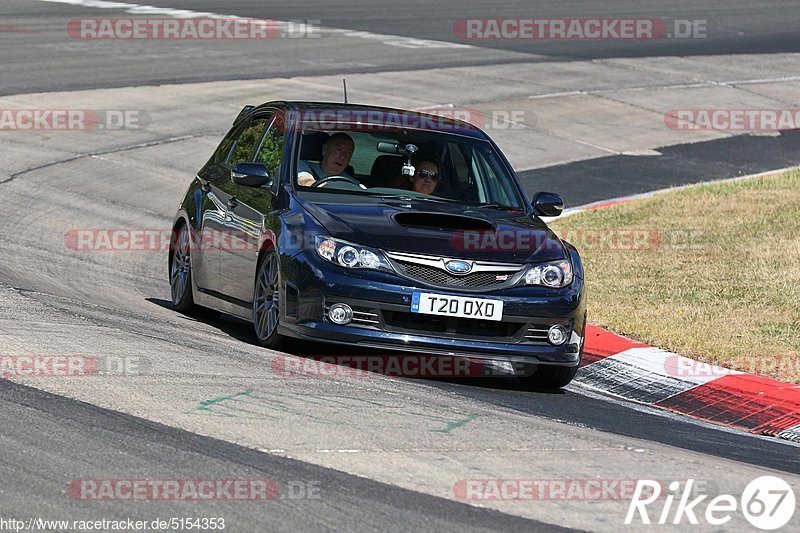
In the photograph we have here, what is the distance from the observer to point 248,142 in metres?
10.5

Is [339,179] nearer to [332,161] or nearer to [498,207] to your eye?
[332,161]

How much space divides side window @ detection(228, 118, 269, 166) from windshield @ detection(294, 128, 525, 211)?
68 centimetres

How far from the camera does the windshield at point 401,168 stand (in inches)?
378

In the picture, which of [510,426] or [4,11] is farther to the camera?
[4,11]

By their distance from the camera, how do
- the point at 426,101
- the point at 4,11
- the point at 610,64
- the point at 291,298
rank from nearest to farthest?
the point at 291,298 < the point at 426,101 < the point at 610,64 < the point at 4,11

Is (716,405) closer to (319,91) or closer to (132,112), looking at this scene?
(132,112)

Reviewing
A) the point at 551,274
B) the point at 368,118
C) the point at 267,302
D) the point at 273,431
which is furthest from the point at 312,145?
the point at 273,431

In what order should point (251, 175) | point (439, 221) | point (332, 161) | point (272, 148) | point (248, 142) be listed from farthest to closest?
1. point (248, 142)
2. point (272, 148)
3. point (332, 161)
4. point (251, 175)
5. point (439, 221)

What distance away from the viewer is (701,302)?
11.6 m

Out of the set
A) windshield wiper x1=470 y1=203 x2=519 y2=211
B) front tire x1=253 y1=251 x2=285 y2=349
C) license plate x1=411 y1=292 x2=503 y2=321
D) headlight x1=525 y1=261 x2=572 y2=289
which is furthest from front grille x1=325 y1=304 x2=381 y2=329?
windshield wiper x1=470 y1=203 x2=519 y2=211

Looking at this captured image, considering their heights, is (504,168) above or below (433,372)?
above

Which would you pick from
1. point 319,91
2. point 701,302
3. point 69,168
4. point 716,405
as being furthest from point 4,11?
point 716,405

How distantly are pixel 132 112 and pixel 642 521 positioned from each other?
15.7 metres

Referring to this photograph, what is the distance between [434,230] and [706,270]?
481 cm
